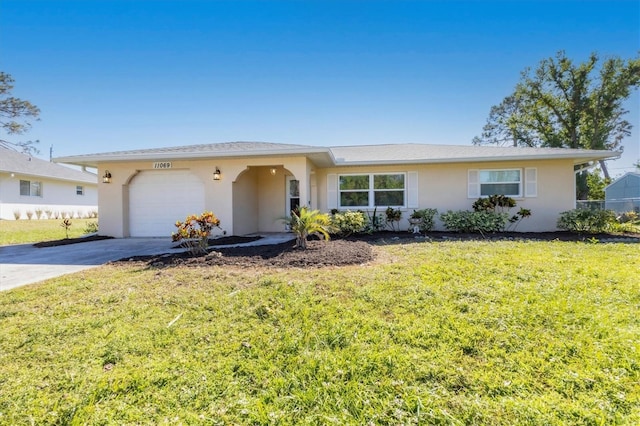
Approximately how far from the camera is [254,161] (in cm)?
966

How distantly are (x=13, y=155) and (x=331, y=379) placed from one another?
27.9 meters

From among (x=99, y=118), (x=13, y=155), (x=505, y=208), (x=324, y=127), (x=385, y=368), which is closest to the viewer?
(x=385, y=368)

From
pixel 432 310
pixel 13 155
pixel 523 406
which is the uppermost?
pixel 13 155

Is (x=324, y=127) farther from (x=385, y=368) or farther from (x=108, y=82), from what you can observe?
(x=385, y=368)

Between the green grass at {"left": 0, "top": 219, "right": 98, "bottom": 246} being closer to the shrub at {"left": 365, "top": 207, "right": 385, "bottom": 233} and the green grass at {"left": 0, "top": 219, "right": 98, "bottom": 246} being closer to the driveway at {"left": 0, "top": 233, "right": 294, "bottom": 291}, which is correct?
the driveway at {"left": 0, "top": 233, "right": 294, "bottom": 291}

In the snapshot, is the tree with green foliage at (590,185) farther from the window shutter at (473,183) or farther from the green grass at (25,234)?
the green grass at (25,234)

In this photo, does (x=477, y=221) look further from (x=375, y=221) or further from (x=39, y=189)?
(x=39, y=189)

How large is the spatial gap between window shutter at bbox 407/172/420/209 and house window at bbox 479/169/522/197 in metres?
2.39

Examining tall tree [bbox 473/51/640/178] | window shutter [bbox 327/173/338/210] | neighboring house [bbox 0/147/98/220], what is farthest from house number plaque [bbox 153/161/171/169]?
tall tree [bbox 473/51/640/178]

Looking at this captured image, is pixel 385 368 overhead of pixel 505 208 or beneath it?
beneath

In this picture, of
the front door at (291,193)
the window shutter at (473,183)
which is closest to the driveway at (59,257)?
the front door at (291,193)

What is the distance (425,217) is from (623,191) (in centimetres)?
2596

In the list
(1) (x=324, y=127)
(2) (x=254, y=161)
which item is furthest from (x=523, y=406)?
(1) (x=324, y=127)

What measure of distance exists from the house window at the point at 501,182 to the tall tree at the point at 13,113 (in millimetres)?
24175
